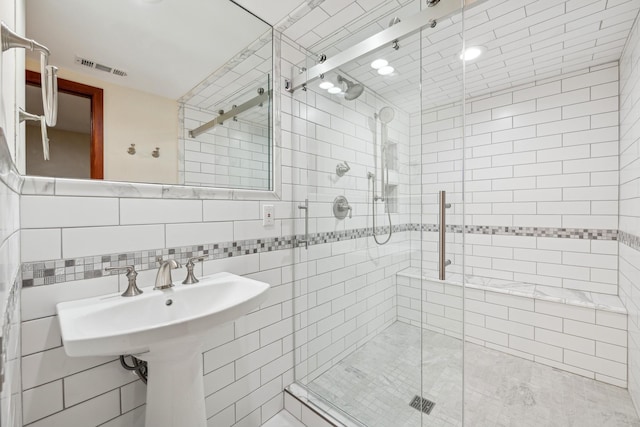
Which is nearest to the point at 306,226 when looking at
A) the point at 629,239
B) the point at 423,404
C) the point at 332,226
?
the point at 332,226

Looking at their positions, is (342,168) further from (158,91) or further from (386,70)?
(158,91)

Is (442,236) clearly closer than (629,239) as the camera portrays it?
Yes

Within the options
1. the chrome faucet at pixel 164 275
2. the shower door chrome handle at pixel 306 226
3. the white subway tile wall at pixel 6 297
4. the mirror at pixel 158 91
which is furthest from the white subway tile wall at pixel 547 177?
the white subway tile wall at pixel 6 297

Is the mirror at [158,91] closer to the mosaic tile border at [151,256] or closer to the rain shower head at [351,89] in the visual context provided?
the mosaic tile border at [151,256]

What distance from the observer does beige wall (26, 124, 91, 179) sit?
895mm

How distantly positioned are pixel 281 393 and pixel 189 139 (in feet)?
5.31

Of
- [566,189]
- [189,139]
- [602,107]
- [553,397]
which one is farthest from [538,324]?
[189,139]

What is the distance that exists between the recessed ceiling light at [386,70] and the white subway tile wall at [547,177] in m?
1.81

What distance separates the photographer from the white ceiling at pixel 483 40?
1.34 metres

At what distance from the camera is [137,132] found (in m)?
1.15

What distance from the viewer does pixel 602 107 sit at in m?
2.13

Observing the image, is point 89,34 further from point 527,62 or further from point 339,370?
point 527,62


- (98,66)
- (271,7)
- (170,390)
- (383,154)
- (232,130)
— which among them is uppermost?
(271,7)

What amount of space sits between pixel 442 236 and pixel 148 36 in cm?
171
